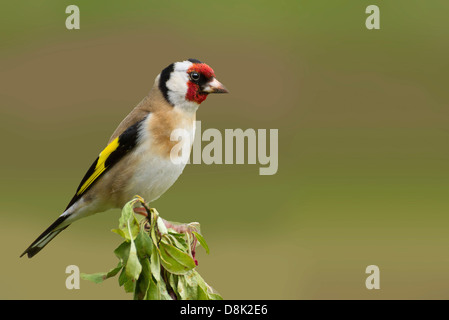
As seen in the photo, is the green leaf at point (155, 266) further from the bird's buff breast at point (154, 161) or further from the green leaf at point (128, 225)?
the bird's buff breast at point (154, 161)

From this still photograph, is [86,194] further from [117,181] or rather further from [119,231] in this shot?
[119,231]

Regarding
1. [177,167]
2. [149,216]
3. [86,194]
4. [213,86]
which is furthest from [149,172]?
[149,216]

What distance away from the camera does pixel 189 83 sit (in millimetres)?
A: 3143

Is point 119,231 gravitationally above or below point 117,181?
below

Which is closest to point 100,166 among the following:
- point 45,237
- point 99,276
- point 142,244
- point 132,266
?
point 45,237

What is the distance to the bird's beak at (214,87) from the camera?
3.05 meters

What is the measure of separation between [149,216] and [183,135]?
94cm

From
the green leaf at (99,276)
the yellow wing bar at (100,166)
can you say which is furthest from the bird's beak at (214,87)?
the green leaf at (99,276)

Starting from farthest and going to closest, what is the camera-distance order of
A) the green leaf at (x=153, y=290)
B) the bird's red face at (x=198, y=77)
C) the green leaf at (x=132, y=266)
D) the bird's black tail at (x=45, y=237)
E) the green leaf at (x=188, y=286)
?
the bird's red face at (x=198, y=77), the bird's black tail at (x=45, y=237), the green leaf at (x=188, y=286), the green leaf at (x=153, y=290), the green leaf at (x=132, y=266)

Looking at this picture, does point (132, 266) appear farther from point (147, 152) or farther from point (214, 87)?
point (214, 87)

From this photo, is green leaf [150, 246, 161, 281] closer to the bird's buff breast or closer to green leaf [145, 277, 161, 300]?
green leaf [145, 277, 161, 300]

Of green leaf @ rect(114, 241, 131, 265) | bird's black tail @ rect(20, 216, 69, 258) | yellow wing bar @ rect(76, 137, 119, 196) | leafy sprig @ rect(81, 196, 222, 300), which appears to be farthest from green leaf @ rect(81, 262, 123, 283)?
yellow wing bar @ rect(76, 137, 119, 196)

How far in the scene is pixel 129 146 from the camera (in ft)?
10.3

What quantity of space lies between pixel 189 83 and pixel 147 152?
44 centimetres
